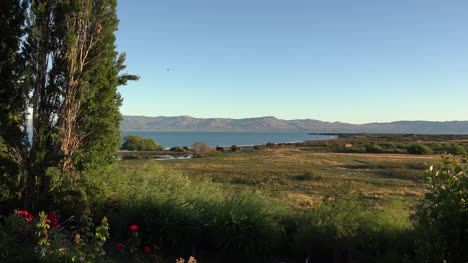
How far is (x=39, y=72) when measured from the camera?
8.98 m

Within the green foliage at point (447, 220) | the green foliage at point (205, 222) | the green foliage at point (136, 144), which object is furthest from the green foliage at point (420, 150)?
the green foliage at point (447, 220)

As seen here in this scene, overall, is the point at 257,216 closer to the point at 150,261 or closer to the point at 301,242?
the point at 301,242

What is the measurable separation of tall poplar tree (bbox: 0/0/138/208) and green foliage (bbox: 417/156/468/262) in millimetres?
8125

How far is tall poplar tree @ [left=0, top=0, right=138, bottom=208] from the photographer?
8.79 meters

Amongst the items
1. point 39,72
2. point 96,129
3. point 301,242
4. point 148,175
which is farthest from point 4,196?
point 301,242

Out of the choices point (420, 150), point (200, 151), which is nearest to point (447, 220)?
point (200, 151)

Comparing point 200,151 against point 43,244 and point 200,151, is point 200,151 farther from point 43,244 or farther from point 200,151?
point 43,244

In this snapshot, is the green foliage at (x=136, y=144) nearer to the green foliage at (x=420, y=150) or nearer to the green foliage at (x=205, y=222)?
the green foliage at (x=420, y=150)

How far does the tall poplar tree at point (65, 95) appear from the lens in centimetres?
879

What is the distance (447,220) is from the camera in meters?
4.71

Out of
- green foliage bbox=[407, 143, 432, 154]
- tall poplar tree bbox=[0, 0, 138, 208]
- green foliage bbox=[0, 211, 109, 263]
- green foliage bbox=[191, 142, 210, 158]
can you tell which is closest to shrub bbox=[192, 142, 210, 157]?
green foliage bbox=[191, 142, 210, 158]

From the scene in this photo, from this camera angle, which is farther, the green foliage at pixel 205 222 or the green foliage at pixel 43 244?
the green foliage at pixel 205 222

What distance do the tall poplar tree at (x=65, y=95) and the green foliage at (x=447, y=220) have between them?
26.7ft

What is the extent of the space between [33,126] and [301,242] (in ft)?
26.4
